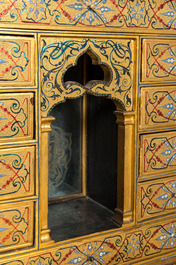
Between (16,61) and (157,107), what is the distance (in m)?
1.02

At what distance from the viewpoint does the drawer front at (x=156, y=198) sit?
109 inches

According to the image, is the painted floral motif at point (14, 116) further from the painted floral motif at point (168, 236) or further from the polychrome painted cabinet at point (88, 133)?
the painted floral motif at point (168, 236)

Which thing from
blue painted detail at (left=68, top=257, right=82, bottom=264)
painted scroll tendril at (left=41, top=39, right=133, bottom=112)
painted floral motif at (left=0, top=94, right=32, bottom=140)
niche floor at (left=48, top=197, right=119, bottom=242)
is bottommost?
blue painted detail at (left=68, top=257, right=82, bottom=264)

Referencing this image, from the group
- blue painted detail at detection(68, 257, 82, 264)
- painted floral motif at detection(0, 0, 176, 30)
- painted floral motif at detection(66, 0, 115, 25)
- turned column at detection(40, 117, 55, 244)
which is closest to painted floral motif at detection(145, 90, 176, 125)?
painted floral motif at detection(0, 0, 176, 30)

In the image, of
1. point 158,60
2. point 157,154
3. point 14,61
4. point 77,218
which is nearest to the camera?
point 14,61

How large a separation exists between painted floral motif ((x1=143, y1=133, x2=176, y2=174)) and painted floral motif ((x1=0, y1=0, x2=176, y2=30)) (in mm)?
734

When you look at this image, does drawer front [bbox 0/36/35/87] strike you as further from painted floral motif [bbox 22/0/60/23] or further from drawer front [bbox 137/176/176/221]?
drawer front [bbox 137/176/176/221]

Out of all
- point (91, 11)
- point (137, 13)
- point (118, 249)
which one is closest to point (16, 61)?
point (91, 11)

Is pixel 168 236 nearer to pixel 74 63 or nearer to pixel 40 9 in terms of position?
pixel 74 63

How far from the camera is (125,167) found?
269 cm

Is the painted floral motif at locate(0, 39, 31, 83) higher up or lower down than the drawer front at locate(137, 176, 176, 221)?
higher up

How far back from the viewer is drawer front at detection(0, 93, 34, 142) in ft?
7.24

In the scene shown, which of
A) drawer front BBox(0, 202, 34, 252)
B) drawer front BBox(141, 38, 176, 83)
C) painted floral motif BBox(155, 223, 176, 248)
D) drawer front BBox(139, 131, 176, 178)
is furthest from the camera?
painted floral motif BBox(155, 223, 176, 248)

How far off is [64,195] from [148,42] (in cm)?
139
